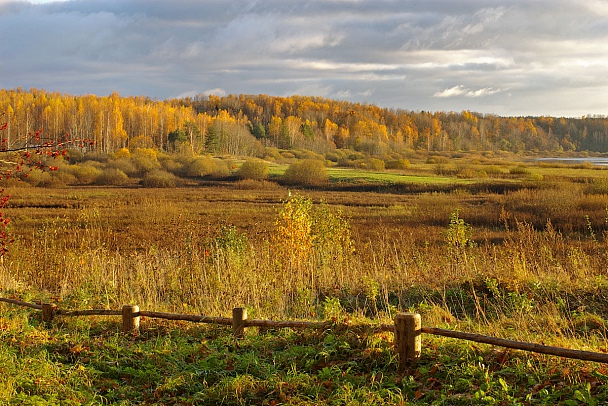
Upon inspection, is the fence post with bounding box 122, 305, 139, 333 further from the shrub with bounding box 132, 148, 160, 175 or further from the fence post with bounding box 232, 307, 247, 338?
the shrub with bounding box 132, 148, 160, 175

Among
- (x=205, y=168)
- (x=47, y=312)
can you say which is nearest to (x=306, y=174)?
(x=205, y=168)

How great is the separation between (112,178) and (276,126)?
224 ft

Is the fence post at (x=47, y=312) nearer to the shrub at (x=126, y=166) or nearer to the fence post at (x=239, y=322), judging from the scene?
the fence post at (x=239, y=322)

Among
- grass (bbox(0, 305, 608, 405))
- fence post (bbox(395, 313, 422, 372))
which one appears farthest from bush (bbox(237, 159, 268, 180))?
fence post (bbox(395, 313, 422, 372))

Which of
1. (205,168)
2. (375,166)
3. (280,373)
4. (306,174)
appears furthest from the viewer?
(375,166)

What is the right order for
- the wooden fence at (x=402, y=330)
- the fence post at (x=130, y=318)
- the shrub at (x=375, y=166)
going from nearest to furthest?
the wooden fence at (x=402, y=330) → the fence post at (x=130, y=318) → the shrub at (x=375, y=166)

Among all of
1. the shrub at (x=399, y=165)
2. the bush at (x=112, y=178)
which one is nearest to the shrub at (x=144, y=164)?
the bush at (x=112, y=178)

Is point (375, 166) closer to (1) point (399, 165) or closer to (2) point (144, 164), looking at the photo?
(1) point (399, 165)

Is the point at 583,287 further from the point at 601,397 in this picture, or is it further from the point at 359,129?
the point at 359,129

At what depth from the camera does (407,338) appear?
5.83 meters

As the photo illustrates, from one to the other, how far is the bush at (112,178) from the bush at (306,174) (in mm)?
16869

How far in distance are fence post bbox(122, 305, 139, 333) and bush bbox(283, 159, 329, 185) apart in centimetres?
5103

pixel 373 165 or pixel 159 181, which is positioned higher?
pixel 373 165

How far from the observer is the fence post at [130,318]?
764 cm
